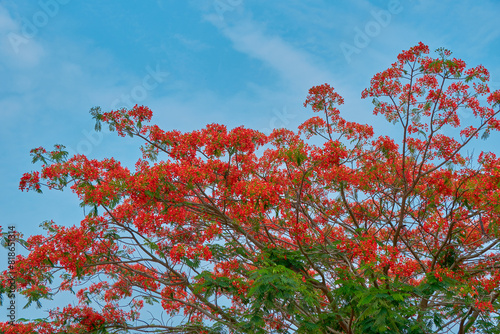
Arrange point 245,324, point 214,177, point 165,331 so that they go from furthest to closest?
point 165,331 < point 214,177 < point 245,324

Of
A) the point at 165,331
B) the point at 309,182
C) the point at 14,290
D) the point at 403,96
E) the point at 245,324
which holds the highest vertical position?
the point at 403,96

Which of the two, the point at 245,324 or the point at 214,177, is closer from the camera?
the point at 245,324

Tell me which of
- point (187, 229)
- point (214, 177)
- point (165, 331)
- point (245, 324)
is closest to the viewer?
point (245, 324)

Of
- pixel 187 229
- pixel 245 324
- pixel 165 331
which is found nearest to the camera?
pixel 245 324

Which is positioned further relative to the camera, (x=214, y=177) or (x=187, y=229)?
(x=187, y=229)

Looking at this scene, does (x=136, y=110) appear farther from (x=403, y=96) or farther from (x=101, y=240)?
(x=403, y=96)

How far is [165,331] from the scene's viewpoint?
7.87 metres

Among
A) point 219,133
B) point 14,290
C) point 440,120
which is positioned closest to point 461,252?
point 440,120

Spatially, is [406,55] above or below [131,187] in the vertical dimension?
above

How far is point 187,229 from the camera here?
8.50 m

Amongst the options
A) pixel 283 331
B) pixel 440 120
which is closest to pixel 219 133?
pixel 283 331

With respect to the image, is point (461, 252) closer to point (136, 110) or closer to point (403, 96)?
point (403, 96)

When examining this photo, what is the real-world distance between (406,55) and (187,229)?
491cm

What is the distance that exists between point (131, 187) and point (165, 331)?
2.71m
